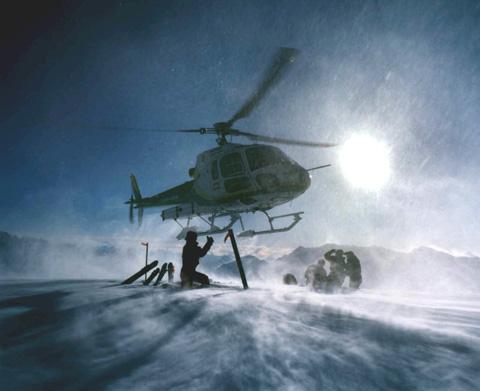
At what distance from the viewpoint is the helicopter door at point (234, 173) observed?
39.1ft

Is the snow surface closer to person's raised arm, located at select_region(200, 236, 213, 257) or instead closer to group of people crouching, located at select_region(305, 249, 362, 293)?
person's raised arm, located at select_region(200, 236, 213, 257)

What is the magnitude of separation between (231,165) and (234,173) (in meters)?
0.40

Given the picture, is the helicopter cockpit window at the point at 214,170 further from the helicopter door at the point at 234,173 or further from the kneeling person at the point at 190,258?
the kneeling person at the point at 190,258

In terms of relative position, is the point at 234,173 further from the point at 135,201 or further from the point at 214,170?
the point at 135,201

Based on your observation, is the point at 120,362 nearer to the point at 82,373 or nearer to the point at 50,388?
the point at 82,373

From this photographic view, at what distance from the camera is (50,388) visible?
1209 mm

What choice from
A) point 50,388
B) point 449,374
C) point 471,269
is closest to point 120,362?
point 50,388

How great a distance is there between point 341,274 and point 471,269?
671ft

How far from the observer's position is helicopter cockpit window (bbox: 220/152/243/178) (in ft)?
39.2

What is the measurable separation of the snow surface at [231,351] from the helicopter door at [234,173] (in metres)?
9.39

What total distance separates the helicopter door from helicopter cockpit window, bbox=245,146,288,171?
453mm

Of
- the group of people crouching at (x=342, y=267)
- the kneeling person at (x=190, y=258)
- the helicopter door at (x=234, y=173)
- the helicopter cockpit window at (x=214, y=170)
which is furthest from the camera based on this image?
the helicopter cockpit window at (x=214, y=170)

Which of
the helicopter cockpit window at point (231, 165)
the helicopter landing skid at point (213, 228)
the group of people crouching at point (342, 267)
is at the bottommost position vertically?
the group of people crouching at point (342, 267)

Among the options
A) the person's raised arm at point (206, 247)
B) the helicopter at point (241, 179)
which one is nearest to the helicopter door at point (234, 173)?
the helicopter at point (241, 179)
